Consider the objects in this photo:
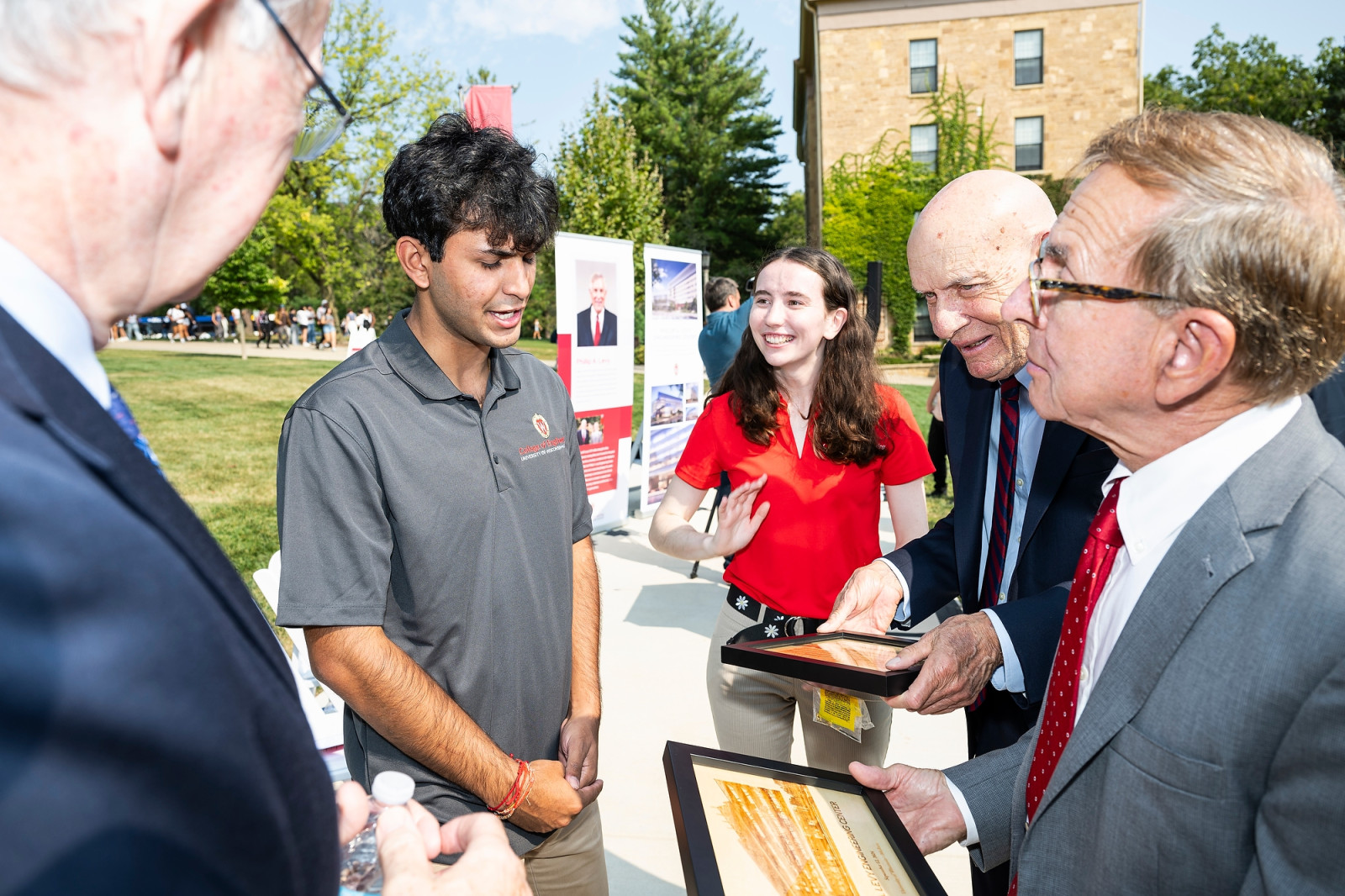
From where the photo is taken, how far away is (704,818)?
1.28 metres

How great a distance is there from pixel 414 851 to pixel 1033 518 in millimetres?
1594

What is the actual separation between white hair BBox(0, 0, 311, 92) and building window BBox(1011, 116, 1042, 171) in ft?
99.0

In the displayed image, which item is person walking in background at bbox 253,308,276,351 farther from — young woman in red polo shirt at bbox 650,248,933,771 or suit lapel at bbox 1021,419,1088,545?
suit lapel at bbox 1021,419,1088,545

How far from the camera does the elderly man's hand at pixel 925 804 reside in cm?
167

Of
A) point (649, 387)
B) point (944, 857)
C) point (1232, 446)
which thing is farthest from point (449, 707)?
point (649, 387)

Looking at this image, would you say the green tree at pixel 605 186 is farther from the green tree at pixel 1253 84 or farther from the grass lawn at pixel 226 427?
the green tree at pixel 1253 84

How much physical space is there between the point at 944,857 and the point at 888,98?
2798 centimetres

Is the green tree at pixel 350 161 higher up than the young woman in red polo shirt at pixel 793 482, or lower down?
higher up

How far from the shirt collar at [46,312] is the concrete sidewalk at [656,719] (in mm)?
3144

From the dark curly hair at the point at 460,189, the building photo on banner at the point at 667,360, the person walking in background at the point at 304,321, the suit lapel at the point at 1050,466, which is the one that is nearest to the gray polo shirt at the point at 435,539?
the dark curly hair at the point at 460,189

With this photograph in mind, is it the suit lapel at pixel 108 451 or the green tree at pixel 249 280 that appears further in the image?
the green tree at pixel 249 280

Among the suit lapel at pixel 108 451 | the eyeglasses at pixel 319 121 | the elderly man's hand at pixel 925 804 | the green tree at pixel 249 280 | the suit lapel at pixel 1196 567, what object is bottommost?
the elderly man's hand at pixel 925 804

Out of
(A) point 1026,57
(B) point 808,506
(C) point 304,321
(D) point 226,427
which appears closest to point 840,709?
(B) point 808,506

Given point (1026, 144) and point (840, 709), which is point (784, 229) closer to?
point (1026, 144)
